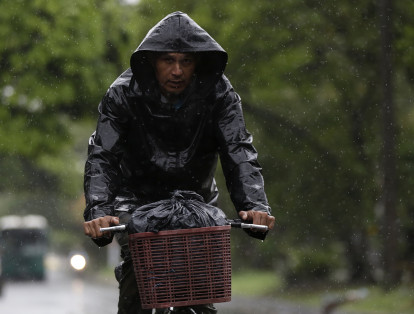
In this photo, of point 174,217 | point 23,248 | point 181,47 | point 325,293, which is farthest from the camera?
point 23,248

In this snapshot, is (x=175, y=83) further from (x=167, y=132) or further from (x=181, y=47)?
(x=167, y=132)

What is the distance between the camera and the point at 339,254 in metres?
22.5

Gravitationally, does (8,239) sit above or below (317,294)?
below

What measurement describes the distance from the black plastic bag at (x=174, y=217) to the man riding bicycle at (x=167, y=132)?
29cm

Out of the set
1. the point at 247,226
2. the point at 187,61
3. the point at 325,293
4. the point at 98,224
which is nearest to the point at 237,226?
the point at 247,226

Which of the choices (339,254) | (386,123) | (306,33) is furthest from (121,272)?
(339,254)

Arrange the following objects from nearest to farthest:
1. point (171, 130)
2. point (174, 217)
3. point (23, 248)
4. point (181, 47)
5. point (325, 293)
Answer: point (174, 217)
point (181, 47)
point (171, 130)
point (325, 293)
point (23, 248)

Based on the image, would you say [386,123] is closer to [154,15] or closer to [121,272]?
[154,15]

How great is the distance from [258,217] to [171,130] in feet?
2.29

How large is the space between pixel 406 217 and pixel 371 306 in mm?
4512

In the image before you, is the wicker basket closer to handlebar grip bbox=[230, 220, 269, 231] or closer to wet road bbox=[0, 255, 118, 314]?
handlebar grip bbox=[230, 220, 269, 231]

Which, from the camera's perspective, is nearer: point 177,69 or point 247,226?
point 247,226

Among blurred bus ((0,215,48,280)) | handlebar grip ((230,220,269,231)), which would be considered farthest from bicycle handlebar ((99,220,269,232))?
blurred bus ((0,215,48,280))

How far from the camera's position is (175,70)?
4.57 metres
